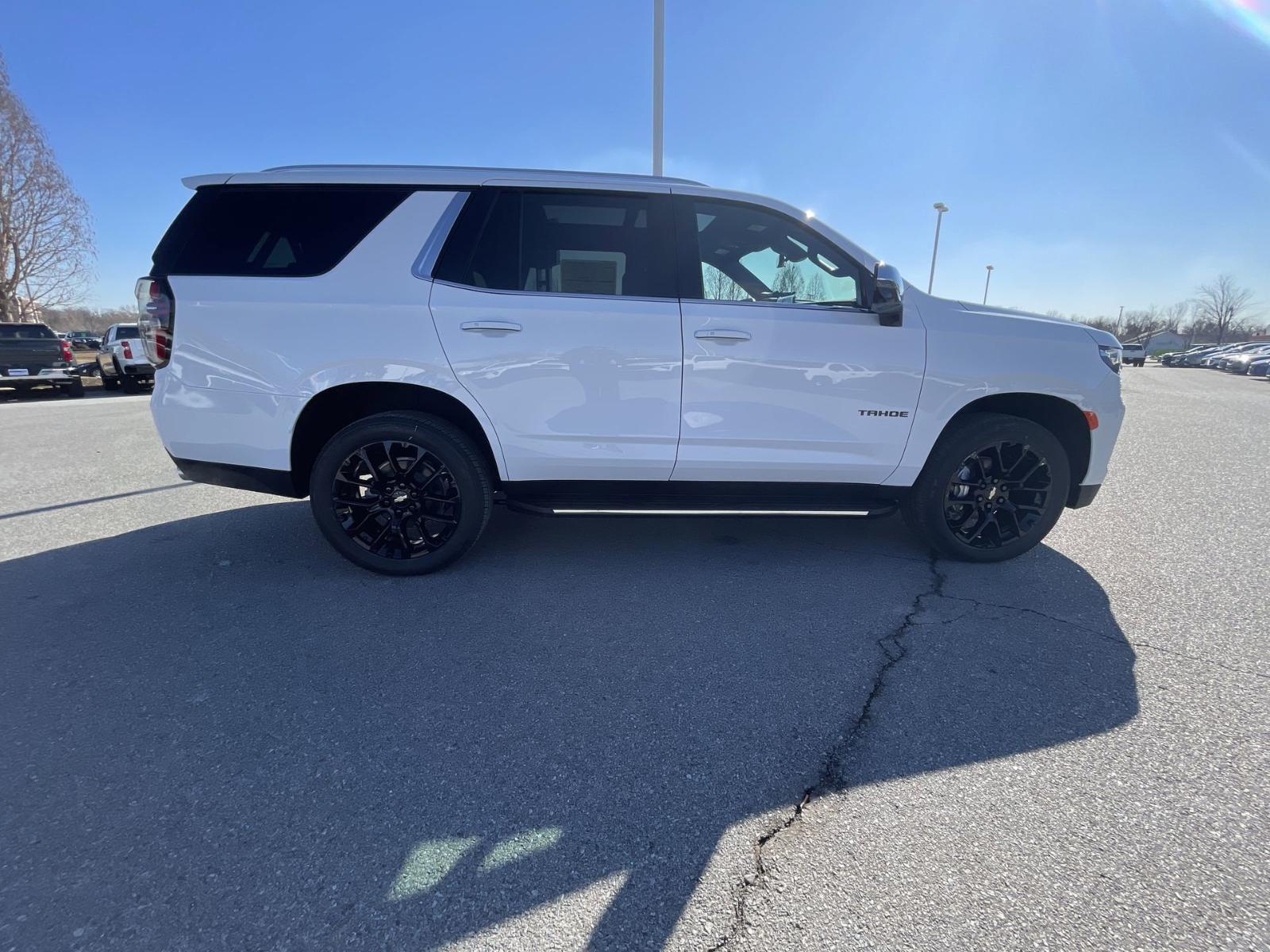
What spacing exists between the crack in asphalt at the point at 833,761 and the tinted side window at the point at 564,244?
6.84 ft

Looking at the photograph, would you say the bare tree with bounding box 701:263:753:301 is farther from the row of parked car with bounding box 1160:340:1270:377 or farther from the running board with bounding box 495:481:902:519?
the row of parked car with bounding box 1160:340:1270:377

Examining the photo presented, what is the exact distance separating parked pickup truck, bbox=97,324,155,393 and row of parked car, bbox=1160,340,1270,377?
163 feet

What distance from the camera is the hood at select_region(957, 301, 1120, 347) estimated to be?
364cm

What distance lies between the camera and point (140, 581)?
3.50m

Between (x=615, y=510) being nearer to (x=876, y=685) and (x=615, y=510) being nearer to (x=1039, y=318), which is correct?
(x=876, y=685)

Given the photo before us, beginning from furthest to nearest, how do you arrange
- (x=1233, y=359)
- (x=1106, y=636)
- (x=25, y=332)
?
(x=1233, y=359) → (x=25, y=332) → (x=1106, y=636)

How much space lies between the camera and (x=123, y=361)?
15.5 metres

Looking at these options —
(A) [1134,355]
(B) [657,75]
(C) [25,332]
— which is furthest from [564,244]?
(A) [1134,355]

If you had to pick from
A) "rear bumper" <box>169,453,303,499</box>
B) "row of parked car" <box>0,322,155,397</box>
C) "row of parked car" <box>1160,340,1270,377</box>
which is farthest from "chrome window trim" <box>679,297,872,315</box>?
"row of parked car" <box>1160,340,1270,377</box>

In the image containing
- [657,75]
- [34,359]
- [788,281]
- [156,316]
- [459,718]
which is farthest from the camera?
[34,359]

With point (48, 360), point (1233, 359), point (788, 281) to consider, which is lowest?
point (48, 360)

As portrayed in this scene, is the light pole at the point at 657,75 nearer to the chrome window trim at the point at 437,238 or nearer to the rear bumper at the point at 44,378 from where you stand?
the chrome window trim at the point at 437,238

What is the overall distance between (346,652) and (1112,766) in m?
2.97

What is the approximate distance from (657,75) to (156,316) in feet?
25.2
